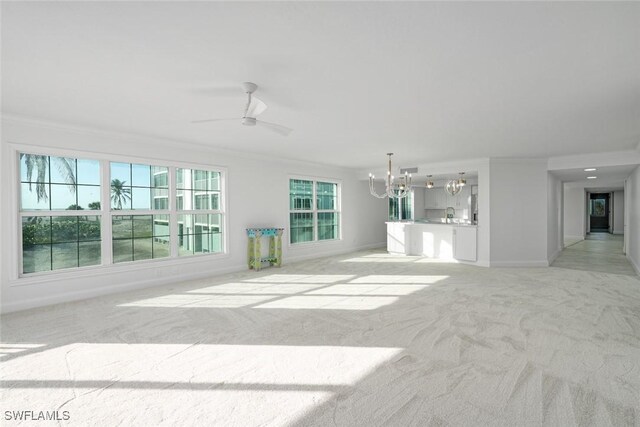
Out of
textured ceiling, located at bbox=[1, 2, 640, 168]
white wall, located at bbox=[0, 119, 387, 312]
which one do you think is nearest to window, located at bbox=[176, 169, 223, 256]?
white wall, located at bbox=[0, 119, 387, 312]

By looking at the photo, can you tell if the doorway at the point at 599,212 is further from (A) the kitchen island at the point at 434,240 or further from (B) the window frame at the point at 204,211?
(B) the window frame at the point at 204,211

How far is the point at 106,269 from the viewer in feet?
15.3

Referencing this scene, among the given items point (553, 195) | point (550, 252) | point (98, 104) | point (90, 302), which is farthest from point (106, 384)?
point (553, 195)

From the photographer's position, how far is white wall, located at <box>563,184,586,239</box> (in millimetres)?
11938

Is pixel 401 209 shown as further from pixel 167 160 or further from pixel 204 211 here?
pixel 167 160

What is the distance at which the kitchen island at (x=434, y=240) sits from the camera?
7285mm

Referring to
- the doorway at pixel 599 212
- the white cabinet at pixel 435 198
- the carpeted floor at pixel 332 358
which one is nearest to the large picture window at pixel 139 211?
the carpeted floor at pixel 332 358

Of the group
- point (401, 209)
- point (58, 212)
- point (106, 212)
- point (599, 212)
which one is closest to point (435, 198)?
point (401, 209)

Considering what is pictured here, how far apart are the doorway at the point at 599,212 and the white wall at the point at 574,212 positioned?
454 centimetres

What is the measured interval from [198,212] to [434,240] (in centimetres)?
571

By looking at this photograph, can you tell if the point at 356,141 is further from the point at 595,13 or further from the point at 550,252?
the point at 550,252

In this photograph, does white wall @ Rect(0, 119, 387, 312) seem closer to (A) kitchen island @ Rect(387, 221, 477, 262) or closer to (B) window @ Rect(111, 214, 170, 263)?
(B) window @ Rect(111, 214, 170, 263)

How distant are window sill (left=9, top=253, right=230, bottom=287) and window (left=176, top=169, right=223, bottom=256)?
178 millimetres

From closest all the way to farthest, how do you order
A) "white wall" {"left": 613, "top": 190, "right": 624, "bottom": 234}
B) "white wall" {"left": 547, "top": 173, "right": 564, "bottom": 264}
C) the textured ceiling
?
the textured ceiling < "white wall" {"left": 547, "top": 173, "right": 564, "bottom": 264} < "white wall" {"left": 613, "top": 190, "right": 624, "bottom": 234}
